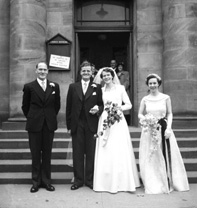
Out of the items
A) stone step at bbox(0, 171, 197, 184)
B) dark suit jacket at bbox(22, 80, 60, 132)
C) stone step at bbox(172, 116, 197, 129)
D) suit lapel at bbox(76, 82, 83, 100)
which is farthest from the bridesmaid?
stone step at bbox(172, 116, 197, 129)

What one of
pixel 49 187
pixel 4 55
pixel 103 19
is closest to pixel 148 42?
pixel 103 19

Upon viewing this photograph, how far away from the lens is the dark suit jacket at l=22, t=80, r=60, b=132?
17.7 ft

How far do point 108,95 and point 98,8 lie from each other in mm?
5318

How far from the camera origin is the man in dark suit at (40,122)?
17.7ft

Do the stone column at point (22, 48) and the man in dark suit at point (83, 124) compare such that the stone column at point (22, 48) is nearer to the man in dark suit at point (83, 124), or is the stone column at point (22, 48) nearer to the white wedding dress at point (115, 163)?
the man in dark suit at point (83, 124)

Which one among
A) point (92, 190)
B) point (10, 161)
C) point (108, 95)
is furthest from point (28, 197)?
point (108, 95)

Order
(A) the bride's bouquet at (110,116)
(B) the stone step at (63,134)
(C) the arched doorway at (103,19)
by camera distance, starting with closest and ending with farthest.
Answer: (A) the bride's bouquet at (110,116) → (B) the stone step at (63,134) → (C) the arched doorway at (103,19)

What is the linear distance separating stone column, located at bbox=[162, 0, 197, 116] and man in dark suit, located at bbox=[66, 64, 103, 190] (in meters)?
3.69

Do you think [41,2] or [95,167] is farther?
[41,2]

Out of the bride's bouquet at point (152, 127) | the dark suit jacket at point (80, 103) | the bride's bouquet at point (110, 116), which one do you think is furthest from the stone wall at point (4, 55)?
the bride's bouquet at point (152, 127)

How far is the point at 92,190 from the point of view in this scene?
543 centimetres

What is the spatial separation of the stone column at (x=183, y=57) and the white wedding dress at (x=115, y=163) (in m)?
3.44

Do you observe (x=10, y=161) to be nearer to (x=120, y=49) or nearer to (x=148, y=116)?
(x=148, y=116)

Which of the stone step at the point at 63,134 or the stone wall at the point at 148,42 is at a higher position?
the stone wall at the point at 148,42
